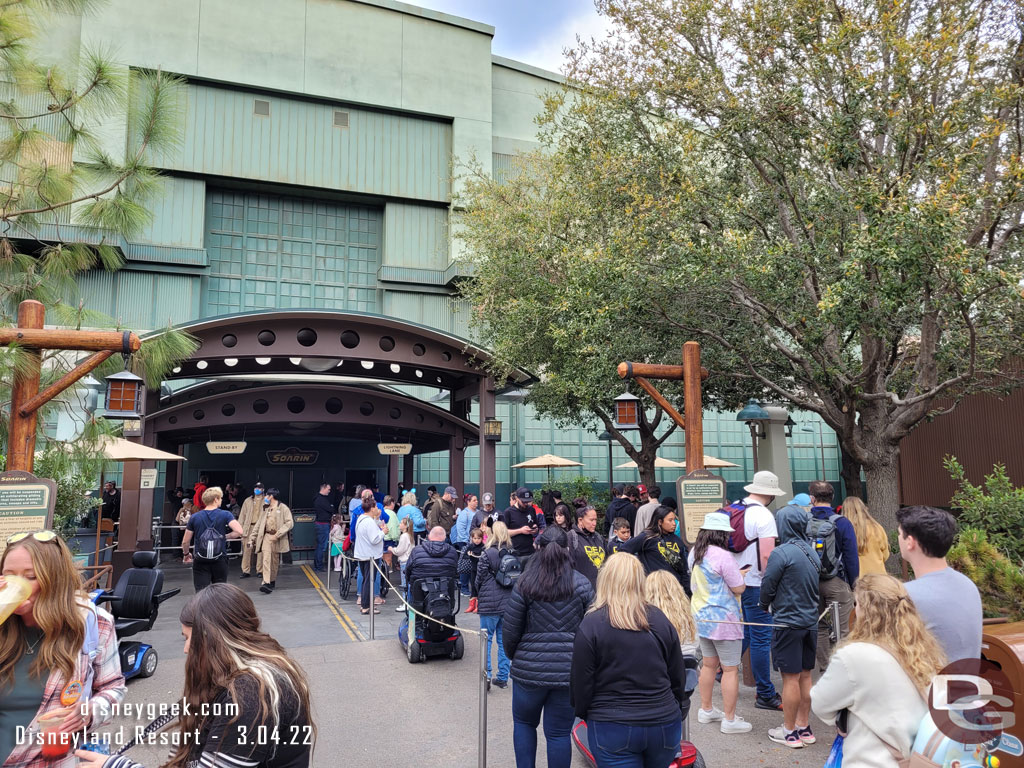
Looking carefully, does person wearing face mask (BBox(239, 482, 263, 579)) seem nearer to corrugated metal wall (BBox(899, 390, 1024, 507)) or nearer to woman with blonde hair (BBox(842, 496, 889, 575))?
woman with blonde hair (BBox(842, 496, 889, 575))

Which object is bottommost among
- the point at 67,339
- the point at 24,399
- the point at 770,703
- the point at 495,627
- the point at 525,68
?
the point at 770,703

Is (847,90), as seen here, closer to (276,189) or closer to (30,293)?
(30,293)

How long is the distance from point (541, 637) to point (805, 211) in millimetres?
10495

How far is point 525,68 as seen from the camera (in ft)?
101

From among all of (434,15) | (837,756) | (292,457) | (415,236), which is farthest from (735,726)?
(434,15)

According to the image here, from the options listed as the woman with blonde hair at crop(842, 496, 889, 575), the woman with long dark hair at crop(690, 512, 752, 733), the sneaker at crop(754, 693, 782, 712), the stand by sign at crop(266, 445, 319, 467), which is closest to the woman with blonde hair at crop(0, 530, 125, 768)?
the woman with long dark hair at crop(690, 512, 752, 733)

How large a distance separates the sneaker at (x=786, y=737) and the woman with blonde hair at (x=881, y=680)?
2874 millimetres

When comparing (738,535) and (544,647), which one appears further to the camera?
(738,535)

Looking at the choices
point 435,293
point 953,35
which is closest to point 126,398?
point 953,35

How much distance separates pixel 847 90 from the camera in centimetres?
1036

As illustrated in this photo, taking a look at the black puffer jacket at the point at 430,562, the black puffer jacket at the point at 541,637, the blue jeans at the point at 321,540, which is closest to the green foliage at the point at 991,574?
the black puffer jacket at the point at 541,637

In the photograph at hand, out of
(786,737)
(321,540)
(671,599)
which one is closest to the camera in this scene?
(671,599)

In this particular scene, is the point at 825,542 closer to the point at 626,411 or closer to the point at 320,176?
the point at 626,411

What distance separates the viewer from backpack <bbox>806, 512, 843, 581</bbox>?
6.14m
